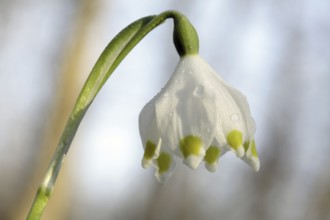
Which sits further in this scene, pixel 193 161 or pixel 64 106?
pixel 64 106

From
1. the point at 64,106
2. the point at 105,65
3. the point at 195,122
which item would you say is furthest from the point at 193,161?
the point at 64,106

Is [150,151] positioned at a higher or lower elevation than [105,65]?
lower

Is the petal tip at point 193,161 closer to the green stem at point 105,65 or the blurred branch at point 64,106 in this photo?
the green stem at point 105,65

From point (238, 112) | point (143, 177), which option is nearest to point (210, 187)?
point (143, 177)

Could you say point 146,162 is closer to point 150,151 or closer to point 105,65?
point 150,151

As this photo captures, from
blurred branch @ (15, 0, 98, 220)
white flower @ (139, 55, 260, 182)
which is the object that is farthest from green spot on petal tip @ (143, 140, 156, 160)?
blurred branch @ (15, 0, 98, 220)

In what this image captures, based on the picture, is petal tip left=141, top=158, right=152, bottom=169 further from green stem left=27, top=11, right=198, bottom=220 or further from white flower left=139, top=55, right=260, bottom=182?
green stem left=27, top=11, right=198, bottom=220
